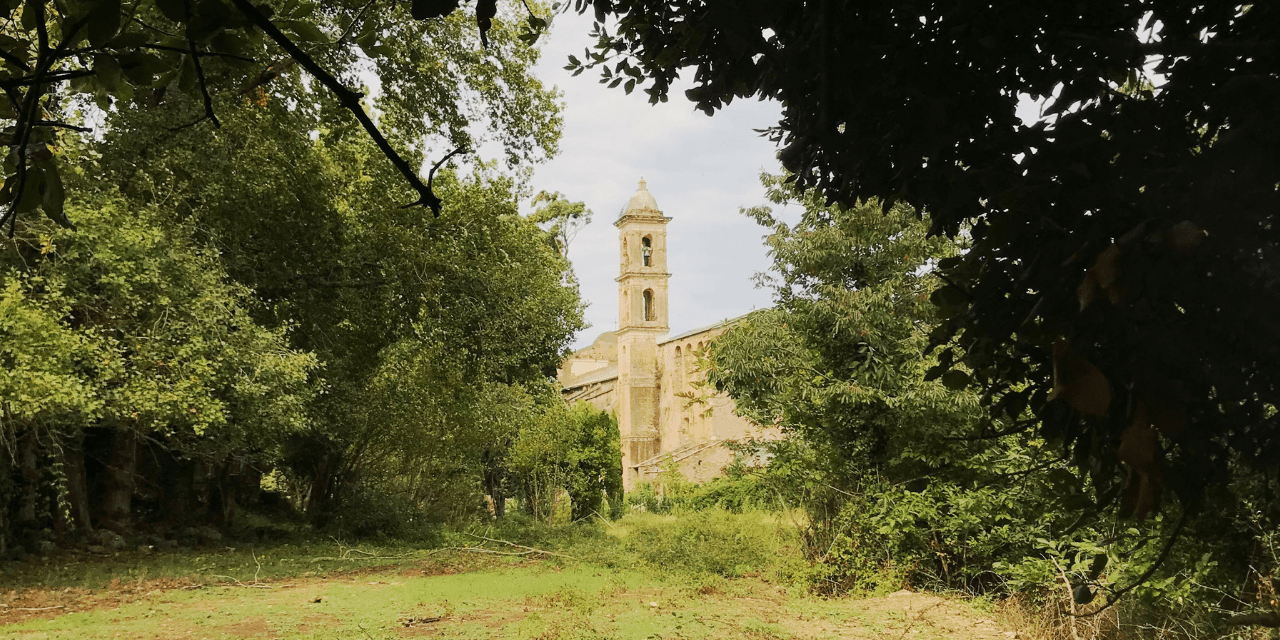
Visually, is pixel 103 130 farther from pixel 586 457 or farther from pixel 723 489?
pixel 586 457

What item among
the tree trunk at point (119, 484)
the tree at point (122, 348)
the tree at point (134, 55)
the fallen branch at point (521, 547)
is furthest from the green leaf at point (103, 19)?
the tree trunk at point (119, 484)

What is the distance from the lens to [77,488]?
14289mm

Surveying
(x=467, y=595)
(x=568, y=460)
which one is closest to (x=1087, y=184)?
(x=467, y=595)

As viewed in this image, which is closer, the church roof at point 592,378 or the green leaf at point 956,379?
the green leaf at point 956,379

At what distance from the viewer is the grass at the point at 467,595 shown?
320 inches

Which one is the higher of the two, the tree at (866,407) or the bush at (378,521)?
the tree at (866,407)

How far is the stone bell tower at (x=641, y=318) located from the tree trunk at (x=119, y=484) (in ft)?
83.9

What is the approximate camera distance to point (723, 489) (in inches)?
850

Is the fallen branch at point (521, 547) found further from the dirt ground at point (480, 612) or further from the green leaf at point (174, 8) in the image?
the green leaf at point (174, 8)

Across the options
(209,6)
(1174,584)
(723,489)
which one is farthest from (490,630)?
(723,489)

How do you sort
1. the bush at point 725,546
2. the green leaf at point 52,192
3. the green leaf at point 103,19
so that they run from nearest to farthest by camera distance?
1. the green leaf at point 103,19
2. the green leaf at point 52,192
3. the bush at point 725,546

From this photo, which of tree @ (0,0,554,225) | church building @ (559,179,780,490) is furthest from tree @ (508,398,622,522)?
tree @ (0,0,554,225)

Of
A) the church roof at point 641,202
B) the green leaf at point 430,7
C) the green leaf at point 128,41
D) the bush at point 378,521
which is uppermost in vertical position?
the church roof at point 641,202

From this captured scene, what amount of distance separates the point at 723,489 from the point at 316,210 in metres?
12.0
